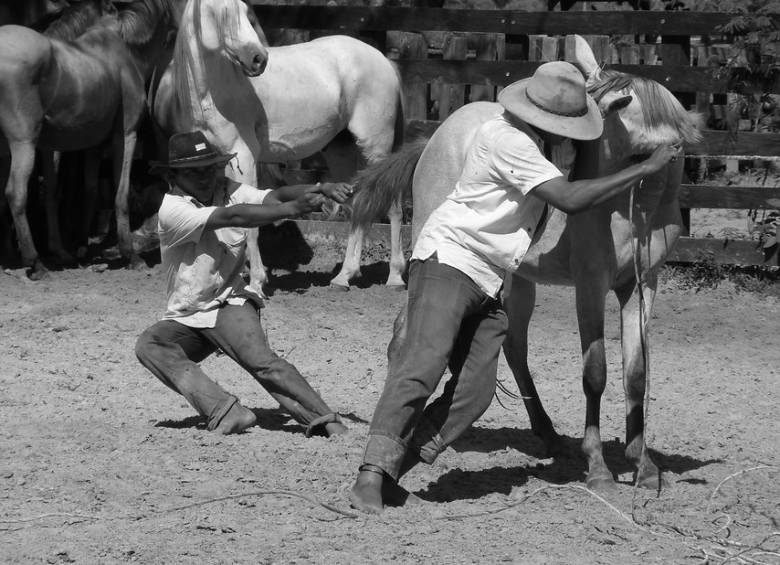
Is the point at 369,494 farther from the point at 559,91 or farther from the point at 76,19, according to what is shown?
the point at 76,19

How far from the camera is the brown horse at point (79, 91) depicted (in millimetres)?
9711

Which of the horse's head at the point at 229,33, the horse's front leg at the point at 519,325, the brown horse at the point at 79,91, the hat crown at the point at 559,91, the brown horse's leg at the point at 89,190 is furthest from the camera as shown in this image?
the brown horse's leg at the point at 89,190

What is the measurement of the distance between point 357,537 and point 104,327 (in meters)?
4.58

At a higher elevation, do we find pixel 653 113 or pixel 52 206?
pixel 653 113

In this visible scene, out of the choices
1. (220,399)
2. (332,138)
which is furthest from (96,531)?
(332,138)

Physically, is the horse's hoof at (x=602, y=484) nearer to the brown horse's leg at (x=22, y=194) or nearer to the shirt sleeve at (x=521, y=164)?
the shirt sleeve at (x=521, y=164)

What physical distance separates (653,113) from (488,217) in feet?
3.79

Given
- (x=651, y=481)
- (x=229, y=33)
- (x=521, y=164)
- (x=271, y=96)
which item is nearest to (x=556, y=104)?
(x=521, y=164)

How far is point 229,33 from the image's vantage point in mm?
9062

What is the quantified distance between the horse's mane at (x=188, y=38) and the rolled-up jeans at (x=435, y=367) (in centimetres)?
492

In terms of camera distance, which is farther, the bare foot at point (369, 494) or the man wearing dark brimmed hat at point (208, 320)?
the man wearing dark brimmed hat at point (208, 320)

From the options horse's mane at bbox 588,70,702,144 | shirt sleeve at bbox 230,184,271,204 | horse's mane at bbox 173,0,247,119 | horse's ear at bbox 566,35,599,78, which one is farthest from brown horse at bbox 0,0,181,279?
horse's mane at bbox 588,70,702,144

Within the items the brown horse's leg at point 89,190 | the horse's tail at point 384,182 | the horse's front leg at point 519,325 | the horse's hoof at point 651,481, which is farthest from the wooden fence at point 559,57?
the horse's hoof at point 651,481

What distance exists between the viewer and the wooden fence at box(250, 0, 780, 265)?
1003 centimetres
